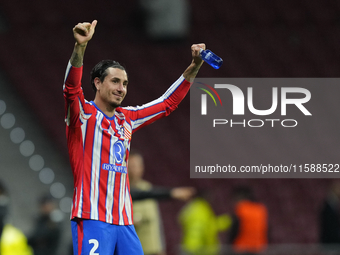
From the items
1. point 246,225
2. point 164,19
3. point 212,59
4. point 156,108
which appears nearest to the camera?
point 212,59

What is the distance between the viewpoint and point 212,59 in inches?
136

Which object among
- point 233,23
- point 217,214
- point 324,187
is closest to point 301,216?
point 324,187

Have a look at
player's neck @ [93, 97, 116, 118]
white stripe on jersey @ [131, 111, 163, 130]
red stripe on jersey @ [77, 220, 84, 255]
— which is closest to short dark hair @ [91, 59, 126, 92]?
player's neck @ [93, 97, 116, 118]

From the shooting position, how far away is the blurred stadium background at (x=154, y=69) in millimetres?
9828

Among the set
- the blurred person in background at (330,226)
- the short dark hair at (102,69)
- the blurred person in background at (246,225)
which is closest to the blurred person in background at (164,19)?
the blurred person in background at (246,225)

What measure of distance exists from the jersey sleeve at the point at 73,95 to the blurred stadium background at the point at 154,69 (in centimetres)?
608

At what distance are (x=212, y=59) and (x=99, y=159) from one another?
3.06ft

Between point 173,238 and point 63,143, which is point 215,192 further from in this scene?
point 63,143

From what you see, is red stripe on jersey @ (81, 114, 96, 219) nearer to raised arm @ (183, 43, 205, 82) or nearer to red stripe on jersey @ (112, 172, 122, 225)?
red stripe on jersey @ (112, 172, 122, 225)

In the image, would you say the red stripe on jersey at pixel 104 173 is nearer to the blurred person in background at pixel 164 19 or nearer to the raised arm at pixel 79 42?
the raised arm at pixel 79 42

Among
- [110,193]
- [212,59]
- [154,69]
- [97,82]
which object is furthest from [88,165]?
[154,69]

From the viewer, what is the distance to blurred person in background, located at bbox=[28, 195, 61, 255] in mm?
6484

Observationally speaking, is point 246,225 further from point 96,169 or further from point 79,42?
point 79,42

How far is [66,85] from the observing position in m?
3.02
